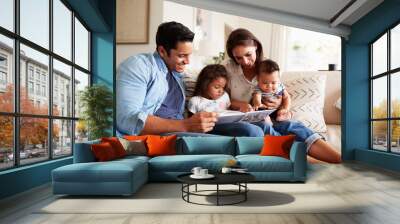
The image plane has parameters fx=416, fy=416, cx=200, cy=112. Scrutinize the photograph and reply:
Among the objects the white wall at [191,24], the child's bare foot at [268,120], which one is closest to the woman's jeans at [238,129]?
the child's bare foot at [268,120]

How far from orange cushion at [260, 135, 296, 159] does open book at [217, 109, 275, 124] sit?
146cm

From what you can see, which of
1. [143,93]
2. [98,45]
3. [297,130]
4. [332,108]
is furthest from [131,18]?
[332,108]

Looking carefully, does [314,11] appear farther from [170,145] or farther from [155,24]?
[170,145]

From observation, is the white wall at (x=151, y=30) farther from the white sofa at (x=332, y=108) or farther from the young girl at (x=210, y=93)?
the white sofa at (x=332, y=108)

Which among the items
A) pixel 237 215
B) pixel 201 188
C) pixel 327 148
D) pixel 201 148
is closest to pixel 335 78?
pixel 327 148

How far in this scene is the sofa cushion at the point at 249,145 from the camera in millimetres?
6750

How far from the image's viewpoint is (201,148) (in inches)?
264

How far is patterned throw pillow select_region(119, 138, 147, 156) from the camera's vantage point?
21.1 ft

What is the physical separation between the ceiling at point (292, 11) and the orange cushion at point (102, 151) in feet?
12.0

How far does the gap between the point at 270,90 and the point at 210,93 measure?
3.91 feet

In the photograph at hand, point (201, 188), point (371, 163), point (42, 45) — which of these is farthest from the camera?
point (371, 163)

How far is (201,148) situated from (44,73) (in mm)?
2635

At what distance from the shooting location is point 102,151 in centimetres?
562

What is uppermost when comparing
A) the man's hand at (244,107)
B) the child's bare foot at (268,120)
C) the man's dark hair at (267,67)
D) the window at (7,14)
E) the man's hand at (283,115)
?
the window at (7,14)
